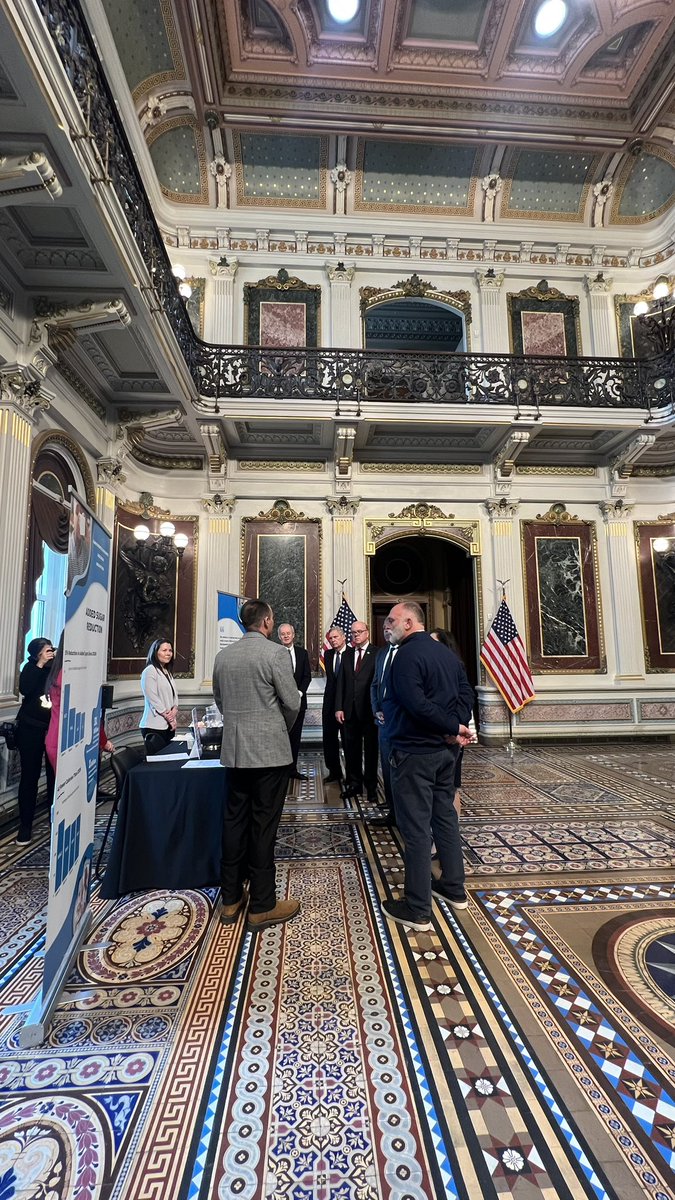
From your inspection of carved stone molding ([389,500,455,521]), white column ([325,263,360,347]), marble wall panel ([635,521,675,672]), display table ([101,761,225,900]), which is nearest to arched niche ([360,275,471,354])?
white column ([325,263,360,347])

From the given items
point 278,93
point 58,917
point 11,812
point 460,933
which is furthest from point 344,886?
point 278,93

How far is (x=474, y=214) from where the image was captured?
32.0 ft

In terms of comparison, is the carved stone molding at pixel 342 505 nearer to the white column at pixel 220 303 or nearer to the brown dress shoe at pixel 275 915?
the white column at pixel 220 303

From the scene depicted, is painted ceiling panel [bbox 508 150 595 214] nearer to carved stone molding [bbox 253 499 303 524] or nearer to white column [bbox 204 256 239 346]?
white column [bbox 204 256 239 346]

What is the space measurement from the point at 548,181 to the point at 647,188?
192 cm

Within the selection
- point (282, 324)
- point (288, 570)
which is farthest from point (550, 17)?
point (288, 570)

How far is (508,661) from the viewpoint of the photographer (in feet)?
27.3

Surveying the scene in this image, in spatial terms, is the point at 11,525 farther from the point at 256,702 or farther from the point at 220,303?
the point at 220,303

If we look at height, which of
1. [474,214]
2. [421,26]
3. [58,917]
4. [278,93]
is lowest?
[58,917]

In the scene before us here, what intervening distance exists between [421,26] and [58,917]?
1214 centimetres

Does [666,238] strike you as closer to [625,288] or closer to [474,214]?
[625,288]

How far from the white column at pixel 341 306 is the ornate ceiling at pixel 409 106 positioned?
1.32m

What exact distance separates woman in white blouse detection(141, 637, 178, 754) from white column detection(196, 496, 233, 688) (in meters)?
3.98

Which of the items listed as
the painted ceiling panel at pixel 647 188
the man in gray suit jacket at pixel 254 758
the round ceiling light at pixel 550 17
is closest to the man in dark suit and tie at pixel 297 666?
the man in gray suit jacket at pixel 254 758
